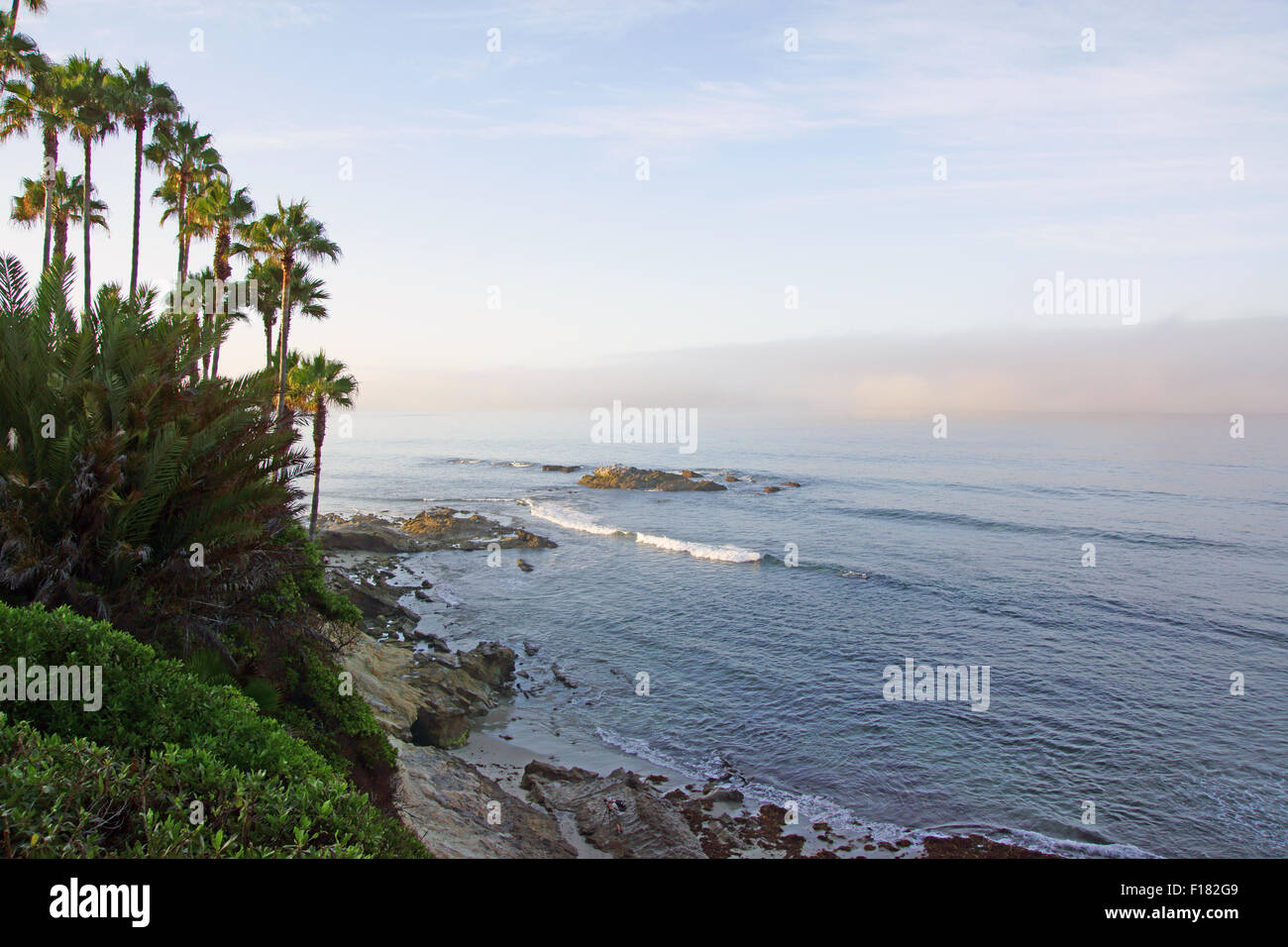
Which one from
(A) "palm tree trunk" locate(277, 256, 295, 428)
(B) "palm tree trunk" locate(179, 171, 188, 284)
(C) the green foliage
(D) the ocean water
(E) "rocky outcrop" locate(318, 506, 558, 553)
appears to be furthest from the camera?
(E) "rocky outcrop" locate(318, 506, 558, 553)

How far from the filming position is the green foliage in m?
5.86

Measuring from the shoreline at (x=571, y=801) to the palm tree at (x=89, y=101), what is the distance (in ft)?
71.4

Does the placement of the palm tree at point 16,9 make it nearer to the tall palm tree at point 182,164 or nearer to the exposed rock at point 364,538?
the tall palm tree at point 182,164

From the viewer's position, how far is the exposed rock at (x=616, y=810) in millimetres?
16531

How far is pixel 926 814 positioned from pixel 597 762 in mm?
8791

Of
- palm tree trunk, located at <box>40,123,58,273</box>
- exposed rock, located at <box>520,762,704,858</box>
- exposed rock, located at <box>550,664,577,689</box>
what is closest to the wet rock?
exposed rock, located at <box>520,762,704,858</box>

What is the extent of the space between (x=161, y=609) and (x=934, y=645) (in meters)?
28.2

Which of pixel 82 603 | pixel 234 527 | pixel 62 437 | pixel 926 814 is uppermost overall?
pixel 62 437

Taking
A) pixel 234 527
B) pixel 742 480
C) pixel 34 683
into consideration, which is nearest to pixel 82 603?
pixel 234 527

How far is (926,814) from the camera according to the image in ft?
61.0

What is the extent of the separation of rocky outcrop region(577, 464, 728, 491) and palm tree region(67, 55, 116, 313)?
2270 inches

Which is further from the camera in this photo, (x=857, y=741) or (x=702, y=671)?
(x=702, y=671)

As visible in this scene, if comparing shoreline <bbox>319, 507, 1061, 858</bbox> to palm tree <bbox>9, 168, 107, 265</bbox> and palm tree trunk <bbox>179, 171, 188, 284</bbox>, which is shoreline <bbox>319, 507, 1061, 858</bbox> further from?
palm tree <bbox>9, 168, 107, 265</bbox>
